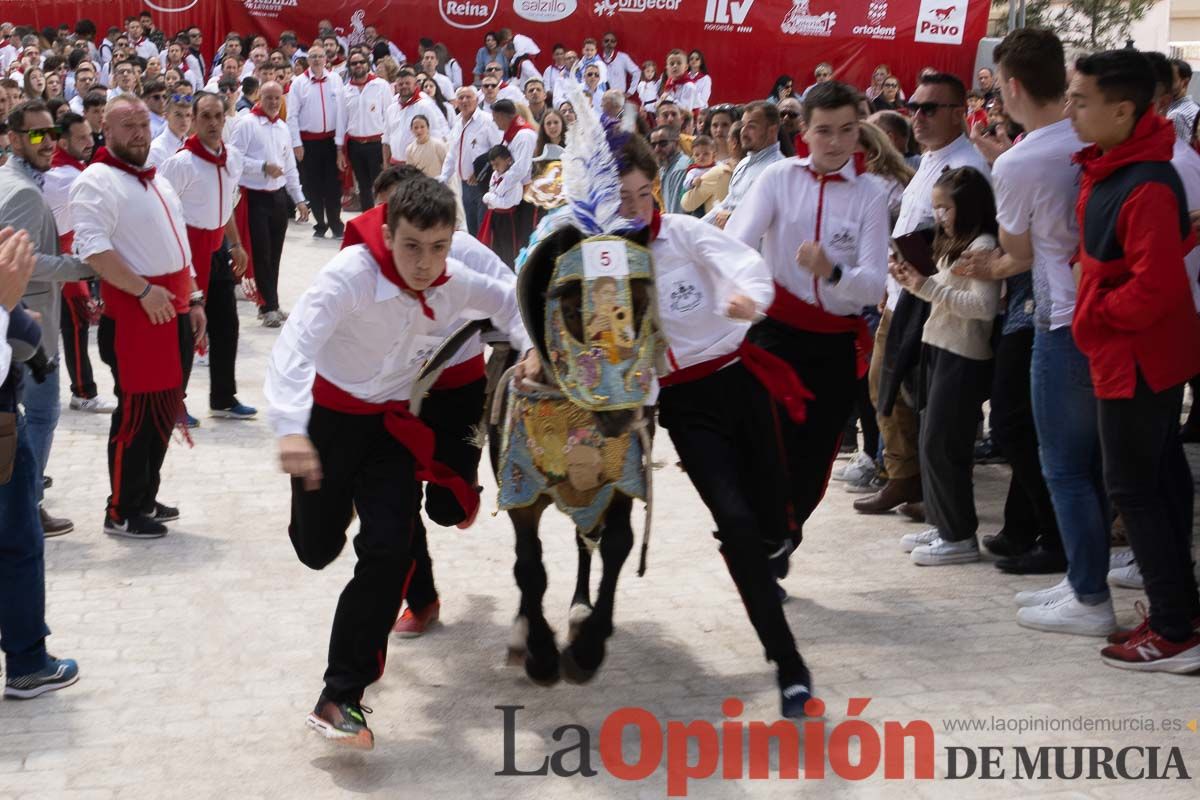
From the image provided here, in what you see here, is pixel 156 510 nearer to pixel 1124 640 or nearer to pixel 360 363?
pixel 360 363

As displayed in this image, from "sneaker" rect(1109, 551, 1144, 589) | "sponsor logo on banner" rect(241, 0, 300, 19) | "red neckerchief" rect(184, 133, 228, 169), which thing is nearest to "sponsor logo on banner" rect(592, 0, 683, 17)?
"sponsor logo on banner" rect(241, 0, 300, 19)

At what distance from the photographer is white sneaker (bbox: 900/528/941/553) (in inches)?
250

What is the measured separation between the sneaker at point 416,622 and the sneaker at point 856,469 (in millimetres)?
2807

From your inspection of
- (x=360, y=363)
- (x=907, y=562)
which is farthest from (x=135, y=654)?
(x=907, y=562)

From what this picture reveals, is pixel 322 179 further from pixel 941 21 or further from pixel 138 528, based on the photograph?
pixel 941 21

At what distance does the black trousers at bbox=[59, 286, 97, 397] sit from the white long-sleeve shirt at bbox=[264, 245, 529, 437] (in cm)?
420

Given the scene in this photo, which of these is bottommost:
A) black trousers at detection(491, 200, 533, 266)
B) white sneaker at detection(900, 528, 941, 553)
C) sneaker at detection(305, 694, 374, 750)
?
sneaker at detection(305, 694, 374, 750)

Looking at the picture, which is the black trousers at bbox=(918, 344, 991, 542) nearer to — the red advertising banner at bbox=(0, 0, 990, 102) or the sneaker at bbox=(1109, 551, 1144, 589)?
the sneaker at bbox=(1109, 551, 1144, 589)

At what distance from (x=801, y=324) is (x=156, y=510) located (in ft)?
11.4

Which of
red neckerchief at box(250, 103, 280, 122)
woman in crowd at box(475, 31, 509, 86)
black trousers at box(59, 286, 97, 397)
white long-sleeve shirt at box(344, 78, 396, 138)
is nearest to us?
black trousers at box(59, 286, 97, 397)

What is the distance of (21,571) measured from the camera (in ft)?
15.7

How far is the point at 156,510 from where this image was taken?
6996mm

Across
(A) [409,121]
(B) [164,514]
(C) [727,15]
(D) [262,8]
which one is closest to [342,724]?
(B) [164,514]

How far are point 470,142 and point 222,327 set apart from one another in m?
5.64
